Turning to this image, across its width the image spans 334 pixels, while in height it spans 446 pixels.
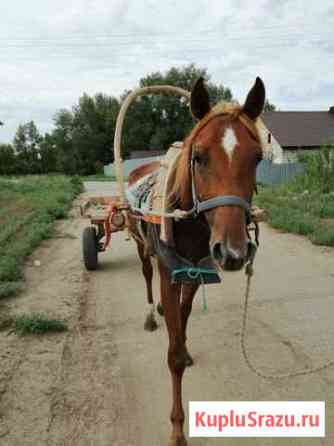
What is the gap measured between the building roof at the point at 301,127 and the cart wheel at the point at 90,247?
29.0 metres

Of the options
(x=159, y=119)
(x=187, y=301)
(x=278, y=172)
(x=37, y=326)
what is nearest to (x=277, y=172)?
(x=278, y=172)

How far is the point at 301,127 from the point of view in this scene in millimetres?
36281

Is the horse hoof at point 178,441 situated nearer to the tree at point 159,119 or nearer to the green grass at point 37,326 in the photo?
the green grass at point 37,326

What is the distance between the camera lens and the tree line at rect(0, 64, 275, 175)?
4878 cm

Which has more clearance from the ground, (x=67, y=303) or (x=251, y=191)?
(x=251, y=191)

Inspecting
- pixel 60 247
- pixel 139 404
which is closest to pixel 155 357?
pixel 139 404

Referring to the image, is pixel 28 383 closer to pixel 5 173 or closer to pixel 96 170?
pixel 96 170

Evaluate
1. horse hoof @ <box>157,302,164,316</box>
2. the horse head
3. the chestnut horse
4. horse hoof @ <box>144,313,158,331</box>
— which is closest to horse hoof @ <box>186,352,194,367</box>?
horse hoof @ <box>144,313,158,331</box>

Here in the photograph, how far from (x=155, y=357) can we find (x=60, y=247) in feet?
18.3

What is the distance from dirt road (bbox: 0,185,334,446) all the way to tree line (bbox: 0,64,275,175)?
31.2 metres

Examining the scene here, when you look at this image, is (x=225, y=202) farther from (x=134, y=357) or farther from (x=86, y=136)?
(x=86, y=136)

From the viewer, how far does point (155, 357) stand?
3.95m

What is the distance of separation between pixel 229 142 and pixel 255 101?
396 mm

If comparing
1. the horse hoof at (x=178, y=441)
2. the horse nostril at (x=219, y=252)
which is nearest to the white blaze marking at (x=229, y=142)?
the horse nostril at (x=219, y=252)
